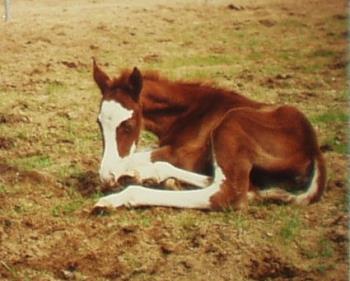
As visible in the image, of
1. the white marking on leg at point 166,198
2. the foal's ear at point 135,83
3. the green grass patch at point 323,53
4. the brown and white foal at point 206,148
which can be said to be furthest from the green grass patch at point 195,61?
the white marking on leg at point 166,198

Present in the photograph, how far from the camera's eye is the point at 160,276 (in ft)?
16.8

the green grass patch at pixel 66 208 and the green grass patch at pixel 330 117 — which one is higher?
the green grass patch at pixel 330 117

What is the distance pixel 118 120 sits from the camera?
20.8ft

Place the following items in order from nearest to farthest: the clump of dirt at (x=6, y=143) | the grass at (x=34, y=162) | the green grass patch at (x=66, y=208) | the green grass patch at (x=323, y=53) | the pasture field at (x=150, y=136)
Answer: the pasture field at (x=150, y=136), the green grass patch at (x=66, y=208), the grass at (x=34, y=162), the clump of dirt at (x=6, y=143), the green grass patch at (x=323, y=53)

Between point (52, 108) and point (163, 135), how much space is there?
259cm

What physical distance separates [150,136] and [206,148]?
1758 mm

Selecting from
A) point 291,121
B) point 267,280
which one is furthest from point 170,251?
point 291,121

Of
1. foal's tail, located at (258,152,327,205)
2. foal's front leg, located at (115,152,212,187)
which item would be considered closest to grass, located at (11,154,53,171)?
foal's front leg, located at (115,152,212,187)

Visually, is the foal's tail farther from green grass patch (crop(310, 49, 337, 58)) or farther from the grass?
green grass patch (crop(310, 49, 337, 58))

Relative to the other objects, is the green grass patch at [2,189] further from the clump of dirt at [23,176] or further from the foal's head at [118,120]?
the foal's head at [118,120]

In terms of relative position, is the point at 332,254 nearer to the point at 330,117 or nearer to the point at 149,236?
the point at 149,236

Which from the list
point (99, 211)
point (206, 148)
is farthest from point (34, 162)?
point (206, 148)

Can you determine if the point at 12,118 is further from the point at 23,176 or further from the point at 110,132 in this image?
the point at 110,132

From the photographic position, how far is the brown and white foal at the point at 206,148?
19.9 feet
